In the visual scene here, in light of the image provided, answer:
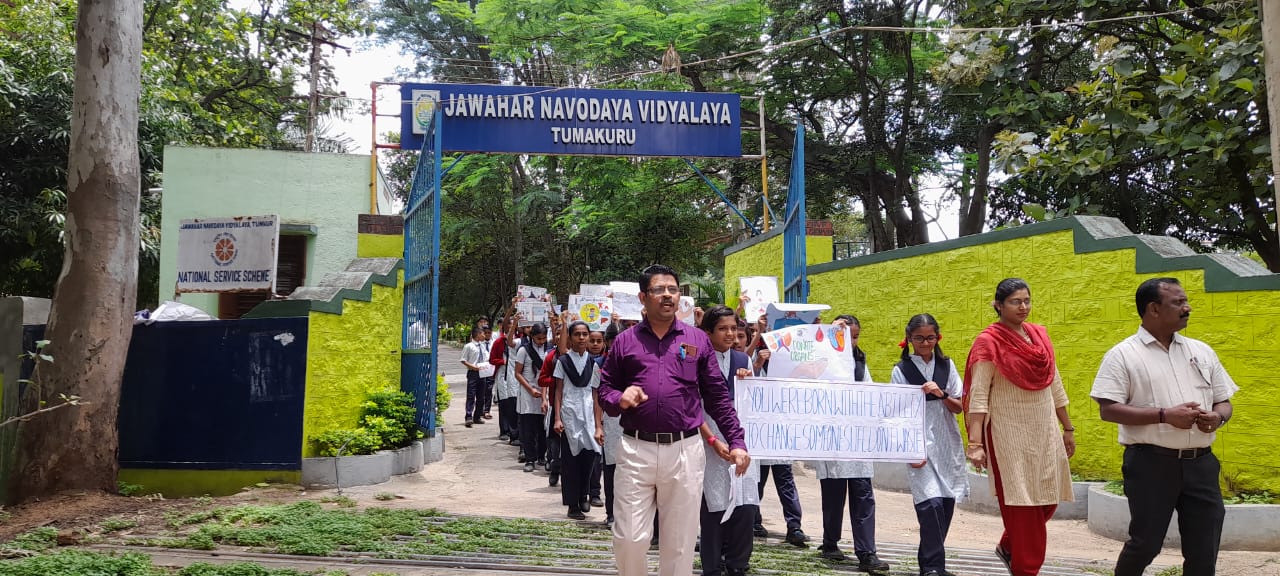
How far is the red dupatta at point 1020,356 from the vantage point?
204 inches

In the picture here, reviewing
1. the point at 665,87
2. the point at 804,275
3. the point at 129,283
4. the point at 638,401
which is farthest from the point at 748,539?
the point at 665,87

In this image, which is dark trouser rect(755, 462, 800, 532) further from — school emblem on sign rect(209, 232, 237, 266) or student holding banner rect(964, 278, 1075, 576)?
school emblem on sign rect(209, 232, 237, 266)

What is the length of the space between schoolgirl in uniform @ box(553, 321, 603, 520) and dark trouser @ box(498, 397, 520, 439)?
5280 mm

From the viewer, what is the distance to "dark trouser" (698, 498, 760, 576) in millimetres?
5566

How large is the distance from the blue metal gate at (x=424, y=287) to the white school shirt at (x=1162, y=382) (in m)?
7.98

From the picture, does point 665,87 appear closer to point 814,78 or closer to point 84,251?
point 814,78

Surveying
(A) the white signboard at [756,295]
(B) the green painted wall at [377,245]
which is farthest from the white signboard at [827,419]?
(B) the green painted wall at [377,245]

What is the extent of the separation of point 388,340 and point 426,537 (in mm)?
4586

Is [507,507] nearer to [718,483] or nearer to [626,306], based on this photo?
[626,306]

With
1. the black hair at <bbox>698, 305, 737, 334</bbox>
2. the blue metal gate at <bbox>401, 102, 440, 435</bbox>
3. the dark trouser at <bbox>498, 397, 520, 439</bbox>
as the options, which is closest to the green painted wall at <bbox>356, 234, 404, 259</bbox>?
the blue metal gate at <bbox>401, 102, 440, 435</bbox>

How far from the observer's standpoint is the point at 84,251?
27.1 ft

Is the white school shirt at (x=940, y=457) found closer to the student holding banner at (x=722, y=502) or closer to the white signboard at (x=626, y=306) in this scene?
the student holding banner at (x=722, y=502)

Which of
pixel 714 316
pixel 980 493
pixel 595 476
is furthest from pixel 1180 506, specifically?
pixel 595 476

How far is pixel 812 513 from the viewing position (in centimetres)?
931
